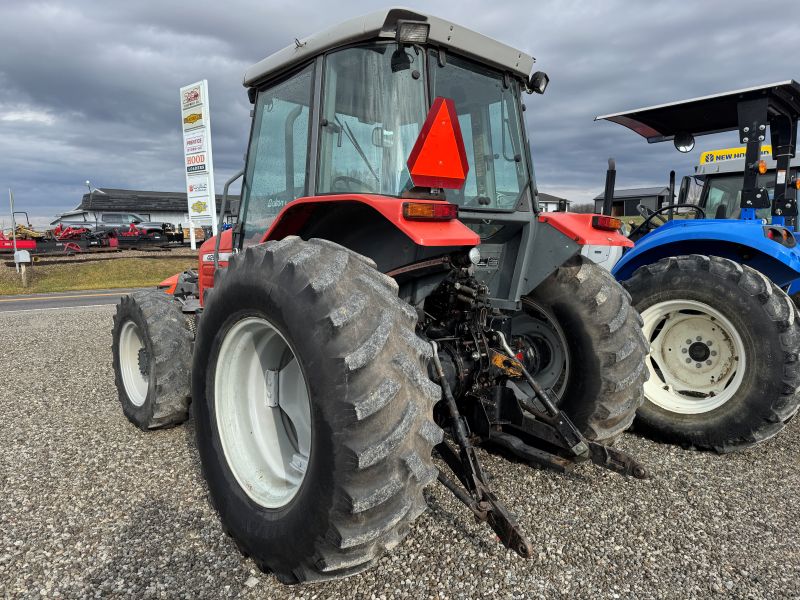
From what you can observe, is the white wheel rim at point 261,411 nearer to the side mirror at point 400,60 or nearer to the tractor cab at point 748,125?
the side mirror at point 400,60

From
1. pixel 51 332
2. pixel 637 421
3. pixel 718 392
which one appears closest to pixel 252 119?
pixel 637 421

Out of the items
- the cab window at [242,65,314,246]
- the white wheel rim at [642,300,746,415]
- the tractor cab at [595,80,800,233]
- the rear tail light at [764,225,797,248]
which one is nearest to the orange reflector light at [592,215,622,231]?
the white wheel rim at [642,300,746,415]

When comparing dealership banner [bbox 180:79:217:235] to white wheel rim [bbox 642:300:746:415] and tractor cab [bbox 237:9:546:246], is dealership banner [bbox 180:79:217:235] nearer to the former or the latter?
tractor cab [bbox 237:9:546:246]

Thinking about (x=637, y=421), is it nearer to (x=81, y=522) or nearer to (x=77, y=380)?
(x=81, y=522)

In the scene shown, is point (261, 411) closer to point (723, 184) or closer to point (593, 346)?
point (593, 346)

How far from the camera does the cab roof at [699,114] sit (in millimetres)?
4027

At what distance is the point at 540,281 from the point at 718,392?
70.1 inches

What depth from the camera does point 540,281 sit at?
2.86 meters

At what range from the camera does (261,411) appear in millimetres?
2514

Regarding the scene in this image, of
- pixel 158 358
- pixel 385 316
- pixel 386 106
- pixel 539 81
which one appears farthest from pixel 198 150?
pixel 385 316

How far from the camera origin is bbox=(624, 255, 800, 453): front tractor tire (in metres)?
3.35

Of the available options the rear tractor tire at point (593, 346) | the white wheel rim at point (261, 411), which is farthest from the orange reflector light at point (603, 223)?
the white wheel rim at point (261, 411)

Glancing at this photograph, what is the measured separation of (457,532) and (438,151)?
168cm

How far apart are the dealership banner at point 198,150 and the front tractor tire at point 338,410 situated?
1255cm
